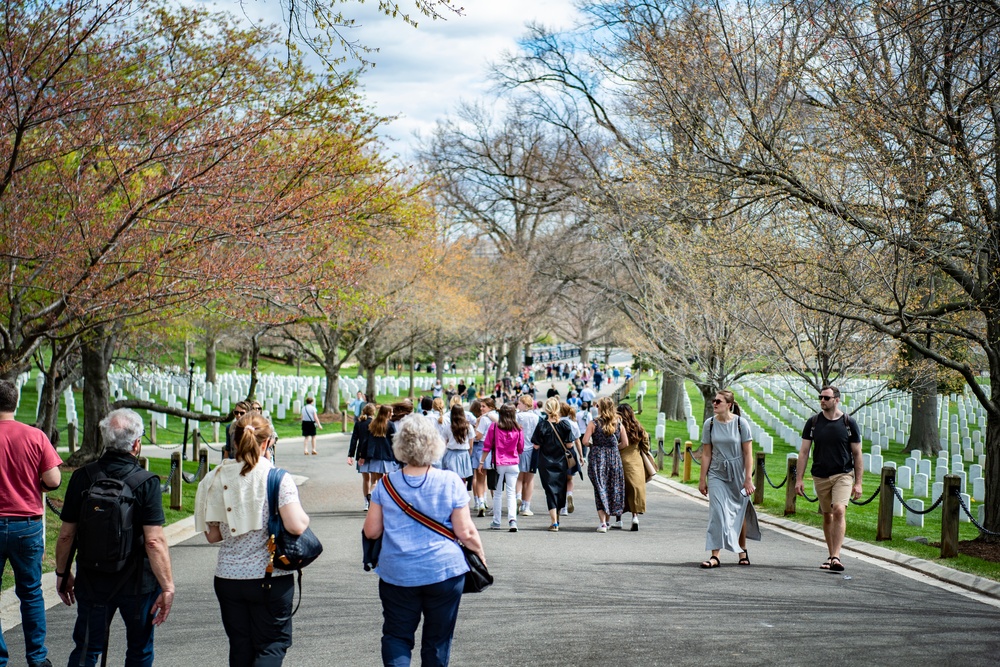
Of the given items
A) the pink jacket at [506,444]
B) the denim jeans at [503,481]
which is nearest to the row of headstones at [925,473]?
the pink jacket at [506,444]

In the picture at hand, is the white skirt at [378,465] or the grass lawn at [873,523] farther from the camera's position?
the white skirt at [378,465]

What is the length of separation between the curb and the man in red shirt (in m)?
7.53

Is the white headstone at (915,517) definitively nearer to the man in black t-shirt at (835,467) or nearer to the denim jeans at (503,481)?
the man in black t-shirt at (835,467)

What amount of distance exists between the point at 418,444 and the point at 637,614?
3367 mm

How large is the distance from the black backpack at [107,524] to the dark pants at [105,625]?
0.62 feet

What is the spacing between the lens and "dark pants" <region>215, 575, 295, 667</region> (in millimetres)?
4770

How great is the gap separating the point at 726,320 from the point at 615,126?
12.2m

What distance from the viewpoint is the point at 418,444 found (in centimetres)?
497

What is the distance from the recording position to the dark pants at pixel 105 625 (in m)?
4.95

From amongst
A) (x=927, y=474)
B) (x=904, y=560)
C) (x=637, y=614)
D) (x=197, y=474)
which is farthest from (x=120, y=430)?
(x=927, y=474)

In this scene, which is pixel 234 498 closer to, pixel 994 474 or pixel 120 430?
pixel 120 430

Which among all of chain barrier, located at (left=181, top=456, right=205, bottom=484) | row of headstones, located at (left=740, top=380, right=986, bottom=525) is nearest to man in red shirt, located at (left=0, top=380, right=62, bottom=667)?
chain barrier, located at (left=181, top=456, right=205, bottom=484)

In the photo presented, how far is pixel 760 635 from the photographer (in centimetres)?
693

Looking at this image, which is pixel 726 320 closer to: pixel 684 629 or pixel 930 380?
pixel 930 380
